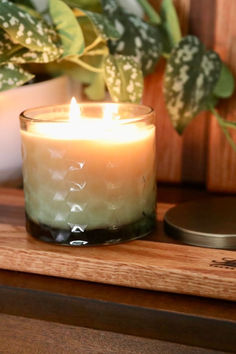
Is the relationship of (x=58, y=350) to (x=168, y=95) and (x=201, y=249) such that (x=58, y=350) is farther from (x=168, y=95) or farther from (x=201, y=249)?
(x=168, y=95)

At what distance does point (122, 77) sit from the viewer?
0.60 meters

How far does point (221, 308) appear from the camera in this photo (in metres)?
0.42

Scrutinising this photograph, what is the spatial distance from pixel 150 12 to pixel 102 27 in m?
0.11

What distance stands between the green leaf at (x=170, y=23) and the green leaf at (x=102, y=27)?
93 millimetres

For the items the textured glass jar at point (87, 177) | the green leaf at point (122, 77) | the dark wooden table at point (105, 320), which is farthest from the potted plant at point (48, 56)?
the dark wooden table at point (105, 320)

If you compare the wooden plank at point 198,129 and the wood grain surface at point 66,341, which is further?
the wooden plank at point 198,129

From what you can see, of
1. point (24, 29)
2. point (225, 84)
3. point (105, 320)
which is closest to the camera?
point (105, 320)

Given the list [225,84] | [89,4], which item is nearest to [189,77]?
[225,84]

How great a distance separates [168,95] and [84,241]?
228mm

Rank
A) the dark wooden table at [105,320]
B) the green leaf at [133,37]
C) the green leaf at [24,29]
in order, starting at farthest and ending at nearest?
1. the green leaf at [133,37]
2. the green leaf at [24,29]
3. the dark wooden table at [105,320]

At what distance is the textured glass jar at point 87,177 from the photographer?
480 mm

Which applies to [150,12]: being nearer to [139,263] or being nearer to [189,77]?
[189,77]

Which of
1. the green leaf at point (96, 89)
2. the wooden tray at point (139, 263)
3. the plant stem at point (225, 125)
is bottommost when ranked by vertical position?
the wooden tray at point (139, 263)

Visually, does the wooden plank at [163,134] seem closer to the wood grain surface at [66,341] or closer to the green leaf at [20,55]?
the green leaf at [20,55]
